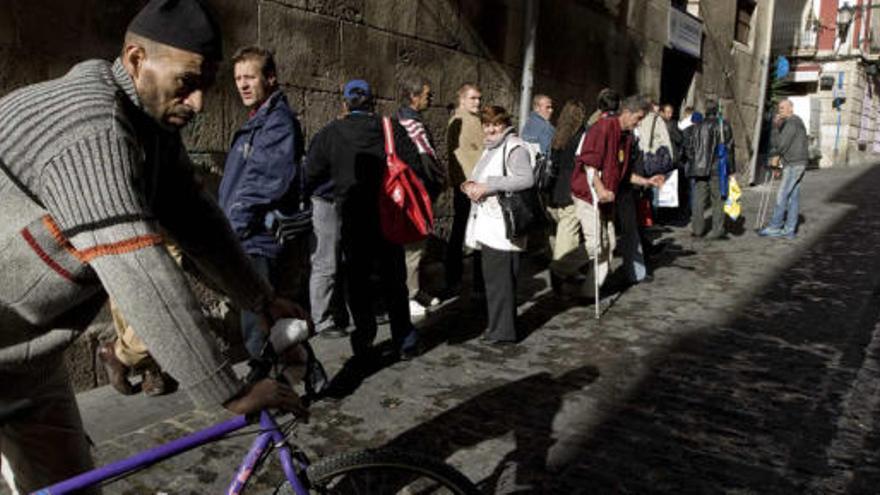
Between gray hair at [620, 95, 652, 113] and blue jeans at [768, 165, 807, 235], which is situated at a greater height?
gray hair at [620, 95, 652, 113]

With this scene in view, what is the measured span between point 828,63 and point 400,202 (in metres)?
26.7

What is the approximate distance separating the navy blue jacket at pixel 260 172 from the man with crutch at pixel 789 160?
7.84 meters

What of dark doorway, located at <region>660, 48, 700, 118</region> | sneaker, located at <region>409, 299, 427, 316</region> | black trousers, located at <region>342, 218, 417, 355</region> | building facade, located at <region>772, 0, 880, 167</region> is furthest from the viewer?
building facade, located at <region>772, 0, 880, 167</region>

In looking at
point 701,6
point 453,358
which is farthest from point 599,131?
point 701,6

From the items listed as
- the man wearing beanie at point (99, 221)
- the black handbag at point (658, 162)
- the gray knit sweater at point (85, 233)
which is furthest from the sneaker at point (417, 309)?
the gray knit sweater at point (85, 233)

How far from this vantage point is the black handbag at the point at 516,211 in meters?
4.98

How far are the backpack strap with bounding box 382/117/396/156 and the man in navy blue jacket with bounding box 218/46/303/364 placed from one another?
0.77 metres

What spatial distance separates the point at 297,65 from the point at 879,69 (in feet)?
95.1

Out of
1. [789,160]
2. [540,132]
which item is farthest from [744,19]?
[540,132]

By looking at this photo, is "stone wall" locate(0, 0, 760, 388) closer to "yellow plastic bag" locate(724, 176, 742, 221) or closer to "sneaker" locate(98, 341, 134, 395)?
"sneaker" locate(98, 341, 134, 395)

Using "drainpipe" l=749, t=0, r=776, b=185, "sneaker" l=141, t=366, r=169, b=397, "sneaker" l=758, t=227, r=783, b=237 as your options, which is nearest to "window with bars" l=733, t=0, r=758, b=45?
"drainpipe" l=749, t=0, r=776, b=185

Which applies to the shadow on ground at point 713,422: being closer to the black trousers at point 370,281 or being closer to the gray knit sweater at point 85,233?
the black trousers at point 370,281

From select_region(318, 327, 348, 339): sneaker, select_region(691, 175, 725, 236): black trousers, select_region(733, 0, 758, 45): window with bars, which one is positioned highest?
select_region(733, 0, 758, 45): window with bars

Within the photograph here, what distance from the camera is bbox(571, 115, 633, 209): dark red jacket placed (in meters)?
6.05
